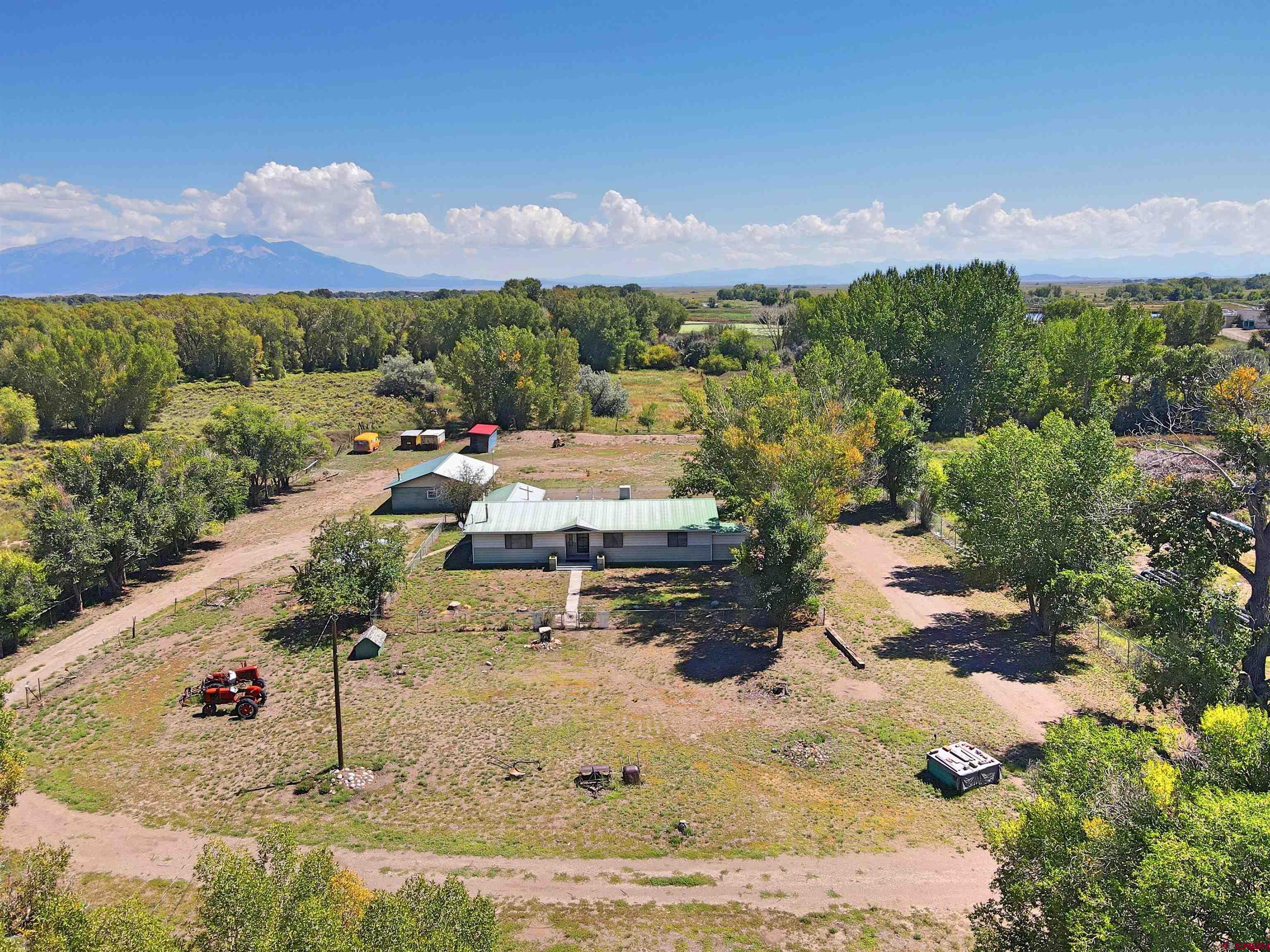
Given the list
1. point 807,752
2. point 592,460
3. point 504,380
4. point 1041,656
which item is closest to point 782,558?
point 807,752

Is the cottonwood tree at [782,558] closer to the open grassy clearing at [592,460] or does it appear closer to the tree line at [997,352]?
the open grassy clearing at [592,460]

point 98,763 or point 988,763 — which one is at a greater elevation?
point 988,763

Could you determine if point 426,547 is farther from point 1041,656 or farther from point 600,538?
point 1041,656

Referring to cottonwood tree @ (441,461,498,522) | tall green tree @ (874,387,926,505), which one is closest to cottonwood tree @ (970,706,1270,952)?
tall green tree @ (874,387,926,505)

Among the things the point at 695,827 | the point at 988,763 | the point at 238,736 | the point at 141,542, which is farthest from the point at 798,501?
the point at 141,542

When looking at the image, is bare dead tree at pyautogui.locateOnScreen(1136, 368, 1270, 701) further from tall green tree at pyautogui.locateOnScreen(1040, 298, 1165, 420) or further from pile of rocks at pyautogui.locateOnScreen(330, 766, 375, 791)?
tall green tree at pyautogui.locateOnScreen(1040, 298, 1165, 420)

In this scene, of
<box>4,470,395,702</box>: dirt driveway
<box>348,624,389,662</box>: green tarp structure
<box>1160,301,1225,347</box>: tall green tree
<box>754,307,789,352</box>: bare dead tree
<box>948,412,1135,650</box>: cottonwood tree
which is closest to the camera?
<box>948,412,1135,650</box>: cottonwood tree

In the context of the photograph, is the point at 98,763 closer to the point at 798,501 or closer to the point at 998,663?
the point at 798,501
